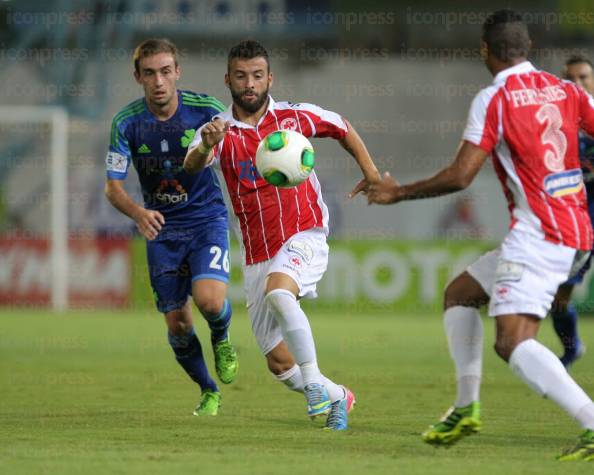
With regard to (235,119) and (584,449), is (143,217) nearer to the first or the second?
(235,119)

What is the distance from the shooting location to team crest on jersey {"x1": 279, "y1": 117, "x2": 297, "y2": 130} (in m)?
7.18

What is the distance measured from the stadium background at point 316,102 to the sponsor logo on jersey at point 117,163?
36.2 feet

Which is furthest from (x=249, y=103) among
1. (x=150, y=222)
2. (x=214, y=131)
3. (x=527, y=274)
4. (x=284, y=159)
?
(x=527, y=274)

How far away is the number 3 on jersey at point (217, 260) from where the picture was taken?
7.89 meters

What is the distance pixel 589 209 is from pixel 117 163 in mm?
3875

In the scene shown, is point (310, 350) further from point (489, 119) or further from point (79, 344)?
point (79, 344)

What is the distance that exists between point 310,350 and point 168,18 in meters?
18.6

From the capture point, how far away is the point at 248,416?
760 centimetres

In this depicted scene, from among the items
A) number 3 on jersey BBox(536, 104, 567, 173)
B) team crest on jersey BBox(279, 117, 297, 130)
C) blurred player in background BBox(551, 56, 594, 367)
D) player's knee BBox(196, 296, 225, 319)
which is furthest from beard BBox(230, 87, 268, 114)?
blurred player in background BBox(551, 56, 594, 367)

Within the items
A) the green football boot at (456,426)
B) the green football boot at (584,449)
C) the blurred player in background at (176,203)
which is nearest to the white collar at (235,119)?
the blurred player in background at (176,203)

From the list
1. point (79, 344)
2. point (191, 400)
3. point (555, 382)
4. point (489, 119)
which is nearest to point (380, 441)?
point (555, 382)

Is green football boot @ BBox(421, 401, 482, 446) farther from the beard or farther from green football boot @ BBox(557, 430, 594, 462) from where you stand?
the beard

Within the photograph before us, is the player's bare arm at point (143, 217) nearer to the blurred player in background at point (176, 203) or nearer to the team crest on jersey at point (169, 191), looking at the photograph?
the blurred player in background at point (176, 203)

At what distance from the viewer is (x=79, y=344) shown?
13.8 meters
